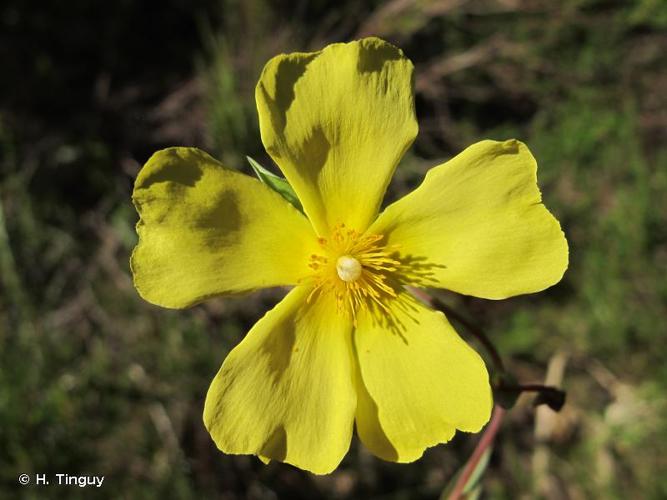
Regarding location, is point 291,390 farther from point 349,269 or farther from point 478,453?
point 478,453

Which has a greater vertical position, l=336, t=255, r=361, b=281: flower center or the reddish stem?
l=336, t=255, r=361, b=281: flower center

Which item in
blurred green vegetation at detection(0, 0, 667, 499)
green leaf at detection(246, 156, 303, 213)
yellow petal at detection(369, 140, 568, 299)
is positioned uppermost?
green leaf at detection(246, 156, 303, 213)

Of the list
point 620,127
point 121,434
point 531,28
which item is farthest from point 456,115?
point 121,434

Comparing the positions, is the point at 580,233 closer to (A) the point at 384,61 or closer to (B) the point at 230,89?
(B) the point at 230,89

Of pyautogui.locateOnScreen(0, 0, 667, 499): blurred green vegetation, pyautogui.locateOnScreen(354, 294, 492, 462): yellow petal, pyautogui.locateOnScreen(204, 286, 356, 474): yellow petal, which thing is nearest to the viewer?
pyautogui.locateOnScreen(204, 286, 356, 474): yellow petal

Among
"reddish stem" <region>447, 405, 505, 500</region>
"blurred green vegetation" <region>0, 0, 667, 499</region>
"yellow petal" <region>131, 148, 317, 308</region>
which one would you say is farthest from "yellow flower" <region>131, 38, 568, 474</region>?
"blurred green vegetation" <region>0, 0, 667, 499</region>

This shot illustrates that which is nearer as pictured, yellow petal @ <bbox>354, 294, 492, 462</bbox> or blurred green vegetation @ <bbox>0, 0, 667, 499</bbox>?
yellow petal @ <bbox>354, 294, 492, 462</bbox>

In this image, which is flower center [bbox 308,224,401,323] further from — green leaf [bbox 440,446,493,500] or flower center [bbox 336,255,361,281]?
green leaf [bbox 440,446,493,500]
